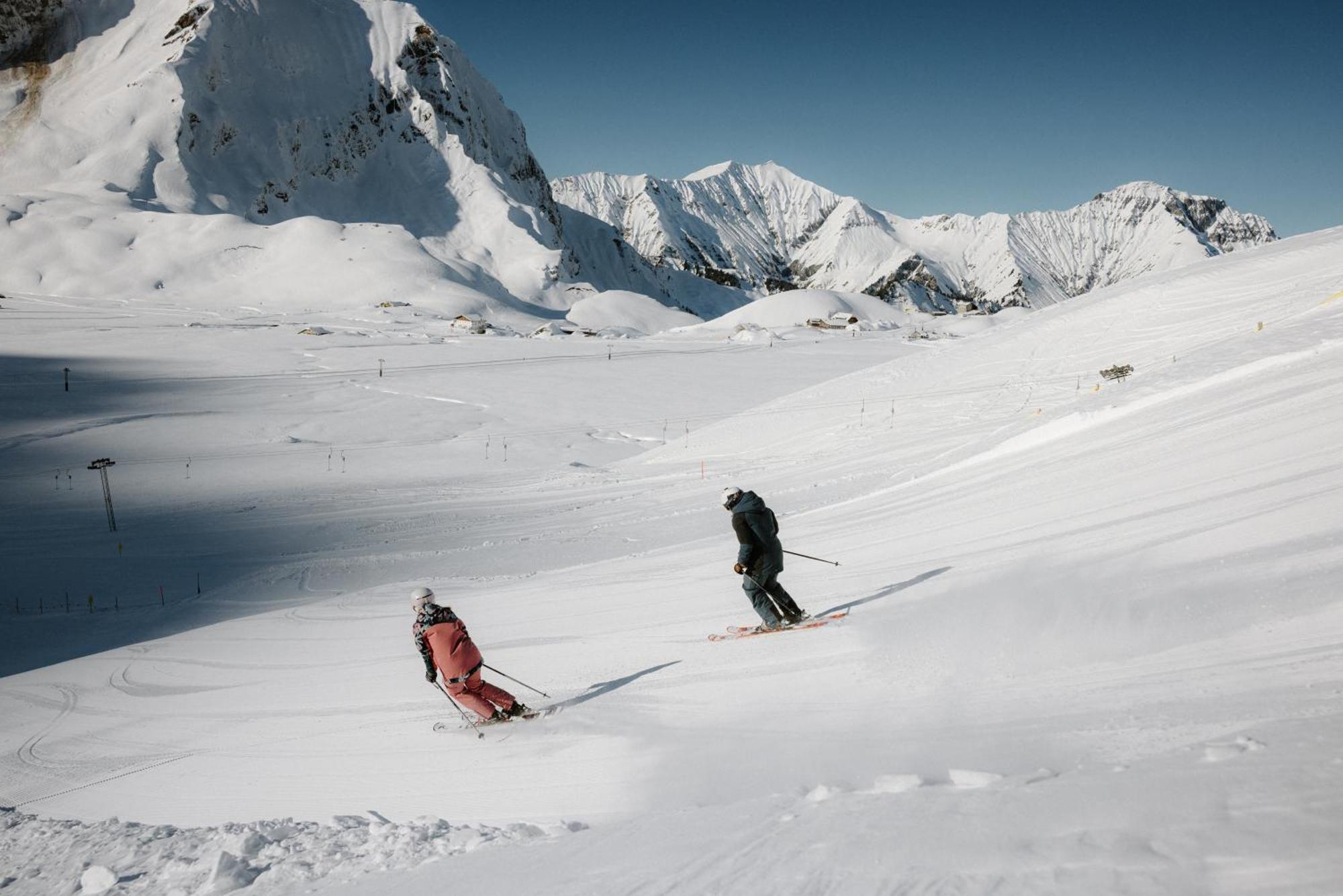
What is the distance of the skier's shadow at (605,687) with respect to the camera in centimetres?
730

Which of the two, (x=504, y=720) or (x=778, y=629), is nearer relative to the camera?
(x=504, y=720)

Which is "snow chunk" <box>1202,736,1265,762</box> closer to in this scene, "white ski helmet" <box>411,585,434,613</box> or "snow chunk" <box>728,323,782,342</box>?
"white ski helmet" <box>411,585,434,613</box>

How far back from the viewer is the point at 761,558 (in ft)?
25.0

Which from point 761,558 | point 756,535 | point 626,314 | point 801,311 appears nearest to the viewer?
point 756,535

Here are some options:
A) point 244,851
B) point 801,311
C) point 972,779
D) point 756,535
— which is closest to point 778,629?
point 756,535

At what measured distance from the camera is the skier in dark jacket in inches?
295

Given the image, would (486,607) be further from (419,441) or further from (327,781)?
(419,441)

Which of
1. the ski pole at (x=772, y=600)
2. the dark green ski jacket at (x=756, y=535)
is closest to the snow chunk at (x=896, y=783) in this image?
the dark green ski jacket at (x=756, y=535)

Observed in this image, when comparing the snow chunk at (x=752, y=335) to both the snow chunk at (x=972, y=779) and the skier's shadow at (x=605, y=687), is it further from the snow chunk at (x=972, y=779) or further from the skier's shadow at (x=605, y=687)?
the snow chunk at (x=972, y=779)

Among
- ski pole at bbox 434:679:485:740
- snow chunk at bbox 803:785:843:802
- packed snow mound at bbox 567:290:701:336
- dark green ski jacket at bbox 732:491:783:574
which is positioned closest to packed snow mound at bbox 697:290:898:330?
packed snow mound at bbox 567:290:701:336

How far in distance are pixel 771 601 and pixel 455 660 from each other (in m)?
2.89

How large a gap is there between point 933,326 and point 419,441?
64510mm

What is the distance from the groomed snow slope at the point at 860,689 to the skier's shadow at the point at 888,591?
66 mm

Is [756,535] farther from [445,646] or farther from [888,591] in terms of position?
[445,646]
